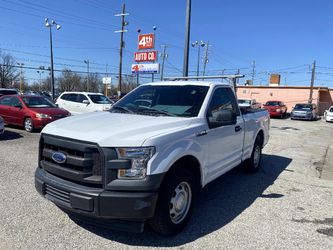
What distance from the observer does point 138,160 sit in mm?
3365

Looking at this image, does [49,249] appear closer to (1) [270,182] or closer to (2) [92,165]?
(2) [92,165]

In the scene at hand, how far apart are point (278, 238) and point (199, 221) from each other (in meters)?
1.04

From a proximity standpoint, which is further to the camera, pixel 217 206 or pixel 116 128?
pixel 217 206

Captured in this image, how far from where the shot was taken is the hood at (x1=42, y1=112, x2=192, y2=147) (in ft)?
11.1

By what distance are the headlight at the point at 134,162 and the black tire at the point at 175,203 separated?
0.36 metres

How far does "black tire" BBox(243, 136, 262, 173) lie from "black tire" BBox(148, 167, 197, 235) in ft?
10.1

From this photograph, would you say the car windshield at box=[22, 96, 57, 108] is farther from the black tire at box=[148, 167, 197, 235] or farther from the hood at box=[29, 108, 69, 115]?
the black tire at box=[148, 167, 197, 235]

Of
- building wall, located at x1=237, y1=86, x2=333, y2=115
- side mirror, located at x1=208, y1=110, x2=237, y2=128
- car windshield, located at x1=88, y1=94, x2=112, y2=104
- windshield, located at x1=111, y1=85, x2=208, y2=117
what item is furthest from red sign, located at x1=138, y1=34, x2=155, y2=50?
side mirror, located at x1=208, y1=110, x2=237, y2=128

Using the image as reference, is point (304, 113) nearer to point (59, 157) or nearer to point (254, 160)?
point (254, 160)

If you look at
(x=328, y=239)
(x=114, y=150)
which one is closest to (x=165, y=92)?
(x=114, y=150)

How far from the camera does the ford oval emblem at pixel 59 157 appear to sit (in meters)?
3.63

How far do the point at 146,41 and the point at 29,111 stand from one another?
18.2 metres

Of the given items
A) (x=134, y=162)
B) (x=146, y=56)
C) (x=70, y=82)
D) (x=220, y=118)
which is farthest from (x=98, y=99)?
Result: (x=70, y=82)

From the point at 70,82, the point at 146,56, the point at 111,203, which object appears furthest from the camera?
the point at 70,82
